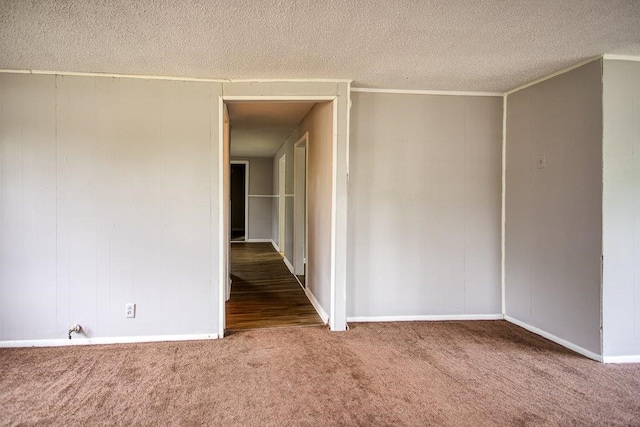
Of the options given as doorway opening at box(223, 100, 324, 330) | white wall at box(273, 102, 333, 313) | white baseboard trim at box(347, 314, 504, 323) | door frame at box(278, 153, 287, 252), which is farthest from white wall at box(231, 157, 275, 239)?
white baseboard trim at box(347, 314, 504, 323)

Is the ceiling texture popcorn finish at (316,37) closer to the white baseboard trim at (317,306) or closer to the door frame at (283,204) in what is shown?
the white baseboard trim at (317,306)

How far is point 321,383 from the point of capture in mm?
2385

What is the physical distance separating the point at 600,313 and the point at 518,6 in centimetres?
213

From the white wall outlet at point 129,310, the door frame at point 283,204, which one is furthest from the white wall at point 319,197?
the door frame at point 283,204

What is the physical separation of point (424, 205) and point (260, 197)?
255 inches

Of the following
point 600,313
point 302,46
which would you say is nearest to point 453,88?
point 302,46

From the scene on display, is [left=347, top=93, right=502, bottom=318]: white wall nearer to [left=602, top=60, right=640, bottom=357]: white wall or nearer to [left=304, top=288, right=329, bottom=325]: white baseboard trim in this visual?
[left=304, top=288, right=329, bottom=325]: white baseboard trim

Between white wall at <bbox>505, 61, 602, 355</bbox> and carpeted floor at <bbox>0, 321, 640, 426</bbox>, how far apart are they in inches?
13.2

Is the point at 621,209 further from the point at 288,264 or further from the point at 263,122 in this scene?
the point at 288,264

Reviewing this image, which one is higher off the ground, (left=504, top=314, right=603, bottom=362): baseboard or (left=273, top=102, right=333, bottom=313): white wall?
(left=273, top=102, right=333, bottom=313): white wall

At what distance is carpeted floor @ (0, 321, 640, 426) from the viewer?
2029mm

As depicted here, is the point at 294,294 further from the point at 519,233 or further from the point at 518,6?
the point at 518,6

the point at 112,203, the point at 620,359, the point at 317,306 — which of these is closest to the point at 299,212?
the point at 317,306

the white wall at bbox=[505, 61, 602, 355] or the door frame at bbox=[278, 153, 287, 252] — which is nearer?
the white wall at bbox=[505, 61, 602, 355]
